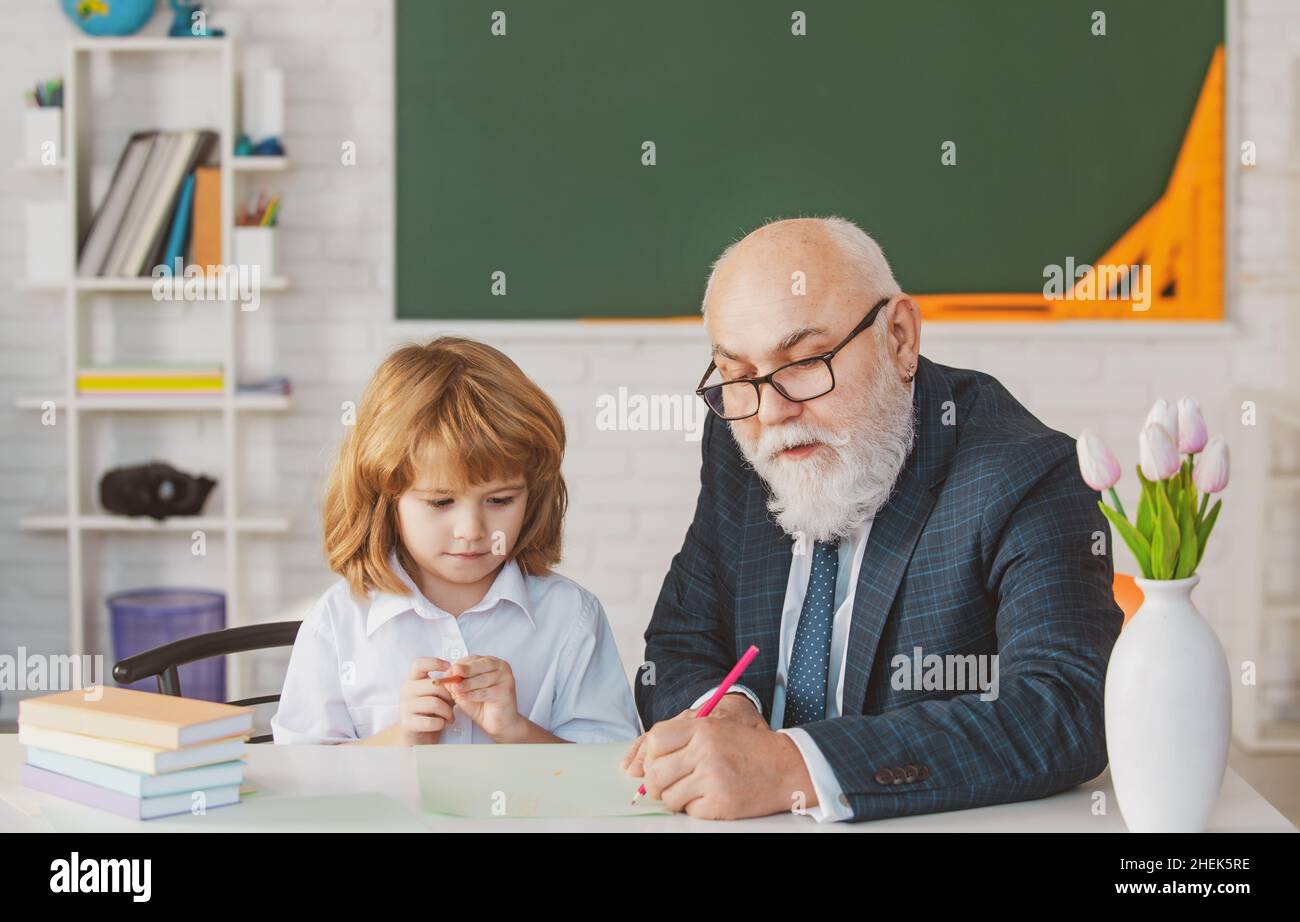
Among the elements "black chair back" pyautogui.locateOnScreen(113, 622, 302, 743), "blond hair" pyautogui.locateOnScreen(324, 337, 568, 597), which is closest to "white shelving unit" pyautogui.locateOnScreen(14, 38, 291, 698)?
"black chair back" pyautogui.locateOnScreen(113, 622, 302, 743)

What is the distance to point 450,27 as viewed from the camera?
3.79 m

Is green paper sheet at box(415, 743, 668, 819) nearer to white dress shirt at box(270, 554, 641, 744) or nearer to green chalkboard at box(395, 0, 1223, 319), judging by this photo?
white dress shirt at box(270, 554, 641, 744)

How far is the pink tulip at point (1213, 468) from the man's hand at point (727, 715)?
0.48m

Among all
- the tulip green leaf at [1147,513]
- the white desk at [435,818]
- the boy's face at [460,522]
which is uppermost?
the tulip green leaf at [1147,513]

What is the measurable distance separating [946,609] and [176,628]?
2639 millimetres

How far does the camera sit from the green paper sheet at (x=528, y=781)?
139cm

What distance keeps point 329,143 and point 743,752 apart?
2.86 meters

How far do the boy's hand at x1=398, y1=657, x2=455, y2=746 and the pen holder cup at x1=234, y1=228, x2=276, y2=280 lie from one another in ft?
7.61

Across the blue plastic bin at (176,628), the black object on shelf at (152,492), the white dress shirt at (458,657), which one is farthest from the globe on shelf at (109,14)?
the white dress shirt at (458,657)

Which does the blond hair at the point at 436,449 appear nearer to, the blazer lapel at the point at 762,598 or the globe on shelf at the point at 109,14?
the blazer lapel at the point at 762,598

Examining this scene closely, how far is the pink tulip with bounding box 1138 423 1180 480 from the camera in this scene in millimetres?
1284
